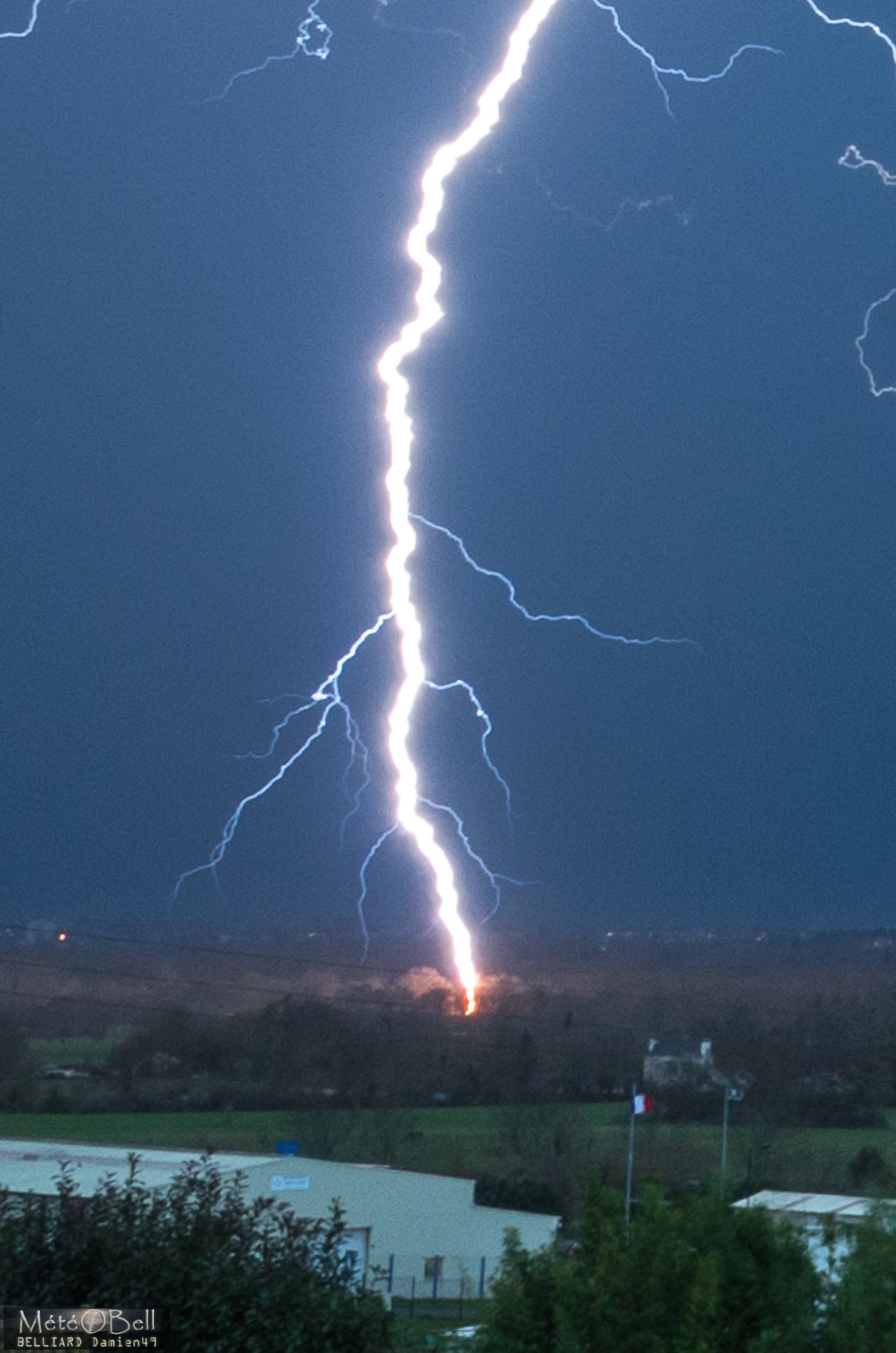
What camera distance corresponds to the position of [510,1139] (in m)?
35.0

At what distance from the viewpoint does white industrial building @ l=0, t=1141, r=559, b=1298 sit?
852 inches

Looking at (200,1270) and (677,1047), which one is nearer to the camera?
(200,1270)

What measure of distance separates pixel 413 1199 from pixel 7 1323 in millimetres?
21019

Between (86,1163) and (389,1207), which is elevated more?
(86,1163)

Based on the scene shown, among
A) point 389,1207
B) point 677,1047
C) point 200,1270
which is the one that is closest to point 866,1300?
point 200,1270

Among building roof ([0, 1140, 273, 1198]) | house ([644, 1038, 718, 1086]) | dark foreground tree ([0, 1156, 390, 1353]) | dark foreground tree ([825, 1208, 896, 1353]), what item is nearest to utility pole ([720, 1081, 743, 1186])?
house ([644, 1038, 718, 1086])

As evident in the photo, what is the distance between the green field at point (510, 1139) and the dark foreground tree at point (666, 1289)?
26610 mm

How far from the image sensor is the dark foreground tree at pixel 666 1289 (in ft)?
16.3

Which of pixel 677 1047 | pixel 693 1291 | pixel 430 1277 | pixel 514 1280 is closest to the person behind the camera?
pixel 693 1291

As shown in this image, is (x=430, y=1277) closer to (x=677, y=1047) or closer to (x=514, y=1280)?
(x=677, y=1047)

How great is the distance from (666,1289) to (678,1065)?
3238 centimetres

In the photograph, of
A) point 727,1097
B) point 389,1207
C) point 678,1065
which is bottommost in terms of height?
point 389,1207

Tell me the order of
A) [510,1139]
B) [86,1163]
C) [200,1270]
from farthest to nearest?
1. [510,1139]
2. [86,1163]
3. [200,1270]

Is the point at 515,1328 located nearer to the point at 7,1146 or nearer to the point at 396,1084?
the point at 7,1146
